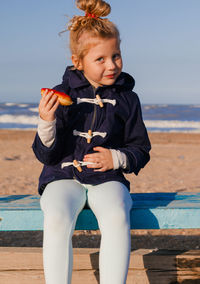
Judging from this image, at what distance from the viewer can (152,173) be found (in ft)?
24.9

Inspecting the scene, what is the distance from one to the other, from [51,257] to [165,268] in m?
0.84

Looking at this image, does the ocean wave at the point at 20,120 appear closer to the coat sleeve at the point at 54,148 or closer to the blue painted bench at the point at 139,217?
the coat sleeve at the point at 54,148

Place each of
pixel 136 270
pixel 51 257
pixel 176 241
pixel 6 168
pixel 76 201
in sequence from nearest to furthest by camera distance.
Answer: pixel 51 257 → pixel 76 201 → pixel 136 270 → pixel 176 241 → pixel 6 168

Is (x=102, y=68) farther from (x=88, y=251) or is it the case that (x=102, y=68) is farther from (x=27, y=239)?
(x=27, y=239)

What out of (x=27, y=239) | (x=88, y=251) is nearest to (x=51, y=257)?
(x=88, y=251)

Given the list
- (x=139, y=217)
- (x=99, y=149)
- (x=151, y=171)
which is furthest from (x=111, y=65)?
(x=151, y=171)

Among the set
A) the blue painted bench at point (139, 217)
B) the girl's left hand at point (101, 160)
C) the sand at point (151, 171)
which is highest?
the girl's left hand at point (101, 160)

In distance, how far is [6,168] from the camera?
782 centimetres

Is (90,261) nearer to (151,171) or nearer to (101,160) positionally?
(101,160)

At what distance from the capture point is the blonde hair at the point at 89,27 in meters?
2.83

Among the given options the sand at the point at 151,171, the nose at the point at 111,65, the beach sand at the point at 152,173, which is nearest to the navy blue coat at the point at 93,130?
the nose at the point at 111,65

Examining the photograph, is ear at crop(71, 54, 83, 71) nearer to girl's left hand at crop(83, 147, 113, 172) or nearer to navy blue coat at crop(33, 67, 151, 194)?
navy blue coat at crop(33, 67, 151, 194)

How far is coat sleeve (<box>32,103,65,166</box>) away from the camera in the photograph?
2740 millimetres

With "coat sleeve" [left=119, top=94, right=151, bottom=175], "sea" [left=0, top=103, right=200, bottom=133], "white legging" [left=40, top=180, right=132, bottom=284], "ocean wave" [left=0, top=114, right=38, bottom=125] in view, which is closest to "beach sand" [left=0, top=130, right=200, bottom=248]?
"coat sleeve" [left=119, top=94, right=151, bottom=175]
